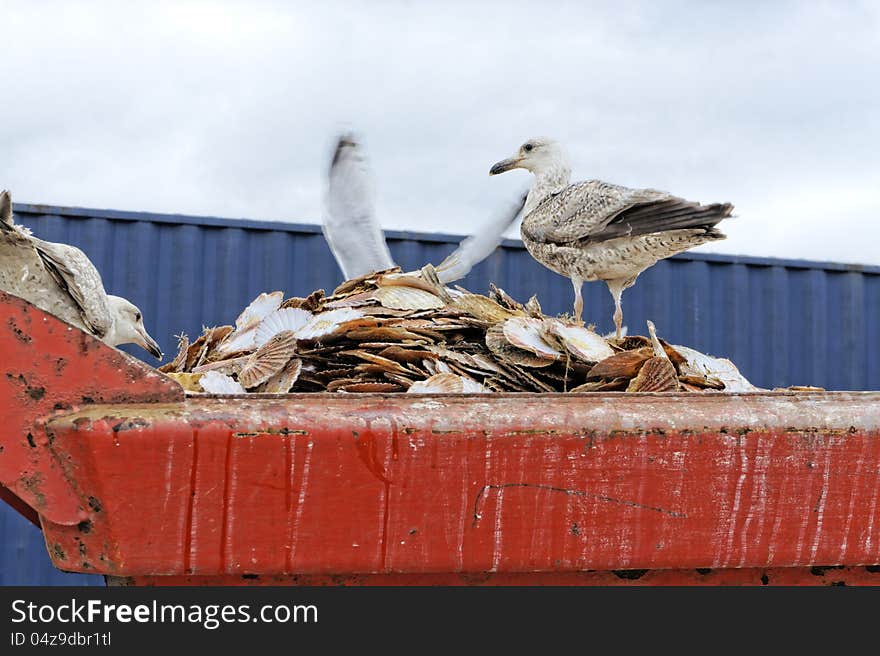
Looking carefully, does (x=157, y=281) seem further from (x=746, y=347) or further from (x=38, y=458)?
(x=38, y=458)

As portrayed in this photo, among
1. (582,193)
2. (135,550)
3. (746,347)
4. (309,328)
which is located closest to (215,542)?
(135,550)

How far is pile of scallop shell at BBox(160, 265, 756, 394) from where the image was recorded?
5.58 feet

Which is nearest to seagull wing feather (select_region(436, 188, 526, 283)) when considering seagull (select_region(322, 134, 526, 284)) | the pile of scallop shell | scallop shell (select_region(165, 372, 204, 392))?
seagull (select_region(322, 134, 526, 284))

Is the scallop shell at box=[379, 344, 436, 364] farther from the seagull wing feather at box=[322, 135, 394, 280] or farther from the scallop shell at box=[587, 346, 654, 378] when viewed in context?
the seagull wing feather at box=[322, 135, 394, 280]

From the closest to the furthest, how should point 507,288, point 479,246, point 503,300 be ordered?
point 503,300, point 479,246, point 507,288

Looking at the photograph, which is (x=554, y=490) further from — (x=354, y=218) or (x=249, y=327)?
(x=354, y=218)

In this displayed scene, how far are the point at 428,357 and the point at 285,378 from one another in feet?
0.89

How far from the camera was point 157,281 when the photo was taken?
6715mm

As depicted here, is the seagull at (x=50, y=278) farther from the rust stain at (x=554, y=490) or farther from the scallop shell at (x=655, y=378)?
the scallop shell at (x=655, y=378)

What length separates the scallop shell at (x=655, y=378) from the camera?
5.41 feet

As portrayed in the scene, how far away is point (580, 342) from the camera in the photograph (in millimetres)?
1869

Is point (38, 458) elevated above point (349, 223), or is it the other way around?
point (349, 223)

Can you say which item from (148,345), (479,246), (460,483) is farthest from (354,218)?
(460,483)
